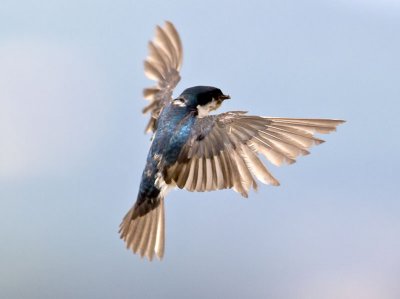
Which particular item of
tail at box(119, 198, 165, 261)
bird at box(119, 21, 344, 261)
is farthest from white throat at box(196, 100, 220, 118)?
tail at box(119, 198, 165, 261)

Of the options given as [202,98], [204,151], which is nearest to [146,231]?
[204,151]

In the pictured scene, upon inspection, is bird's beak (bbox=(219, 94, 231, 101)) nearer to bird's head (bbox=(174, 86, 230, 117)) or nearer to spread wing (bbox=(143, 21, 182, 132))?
bird's head (bbox=(174, 86, 230, 117))

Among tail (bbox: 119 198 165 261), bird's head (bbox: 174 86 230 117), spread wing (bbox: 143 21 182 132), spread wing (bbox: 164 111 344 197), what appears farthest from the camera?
spread wing (bbox: 143 21 182 132)

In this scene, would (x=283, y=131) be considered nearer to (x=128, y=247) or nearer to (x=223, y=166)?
(x=223, y=166)

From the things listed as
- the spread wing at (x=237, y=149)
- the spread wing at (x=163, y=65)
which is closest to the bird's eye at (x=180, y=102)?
the spread wing at (x=237, y=149)

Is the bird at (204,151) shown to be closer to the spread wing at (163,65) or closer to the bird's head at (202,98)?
the bird's head at (202,98)

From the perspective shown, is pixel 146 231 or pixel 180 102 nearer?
pixel 180 102

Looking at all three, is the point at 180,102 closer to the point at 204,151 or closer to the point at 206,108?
the point at 206,108
